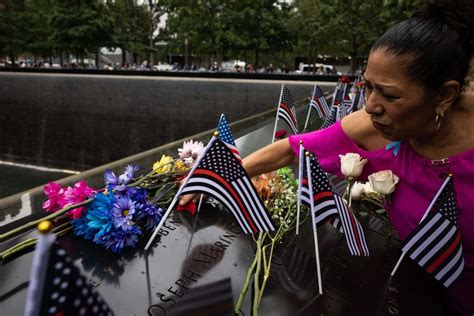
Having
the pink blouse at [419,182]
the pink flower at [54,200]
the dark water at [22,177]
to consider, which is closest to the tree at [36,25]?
the dark water at [22,177]

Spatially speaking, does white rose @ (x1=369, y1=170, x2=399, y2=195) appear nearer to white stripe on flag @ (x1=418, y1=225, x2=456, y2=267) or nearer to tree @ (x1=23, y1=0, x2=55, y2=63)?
white stripe on flag @ (x1=418, y1=225, x2=456, y2=267)

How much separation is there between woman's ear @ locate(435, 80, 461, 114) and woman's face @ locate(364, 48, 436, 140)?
3 centimetres

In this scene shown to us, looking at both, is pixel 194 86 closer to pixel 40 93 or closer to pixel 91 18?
pixel 40 93

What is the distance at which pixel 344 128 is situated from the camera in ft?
6.54

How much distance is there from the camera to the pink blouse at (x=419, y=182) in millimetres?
1648

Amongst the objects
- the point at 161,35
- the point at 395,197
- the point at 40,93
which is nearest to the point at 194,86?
A: the point at 40,93

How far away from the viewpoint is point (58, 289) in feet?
2.72

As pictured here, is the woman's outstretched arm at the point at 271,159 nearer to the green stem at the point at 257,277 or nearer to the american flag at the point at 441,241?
the green stem at the point at 257,277

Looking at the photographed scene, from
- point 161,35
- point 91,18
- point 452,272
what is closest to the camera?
point 452,272

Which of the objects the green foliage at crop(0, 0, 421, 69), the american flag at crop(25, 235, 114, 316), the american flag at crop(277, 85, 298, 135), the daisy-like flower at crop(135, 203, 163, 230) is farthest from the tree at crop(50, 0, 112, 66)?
the american flag at crop(25, 235, 114, 316)

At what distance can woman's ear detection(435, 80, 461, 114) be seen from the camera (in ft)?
4.83

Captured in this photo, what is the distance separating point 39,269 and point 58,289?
89 mm

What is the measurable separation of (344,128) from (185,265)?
3.34 feet

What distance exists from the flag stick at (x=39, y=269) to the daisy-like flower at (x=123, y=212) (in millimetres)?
998
